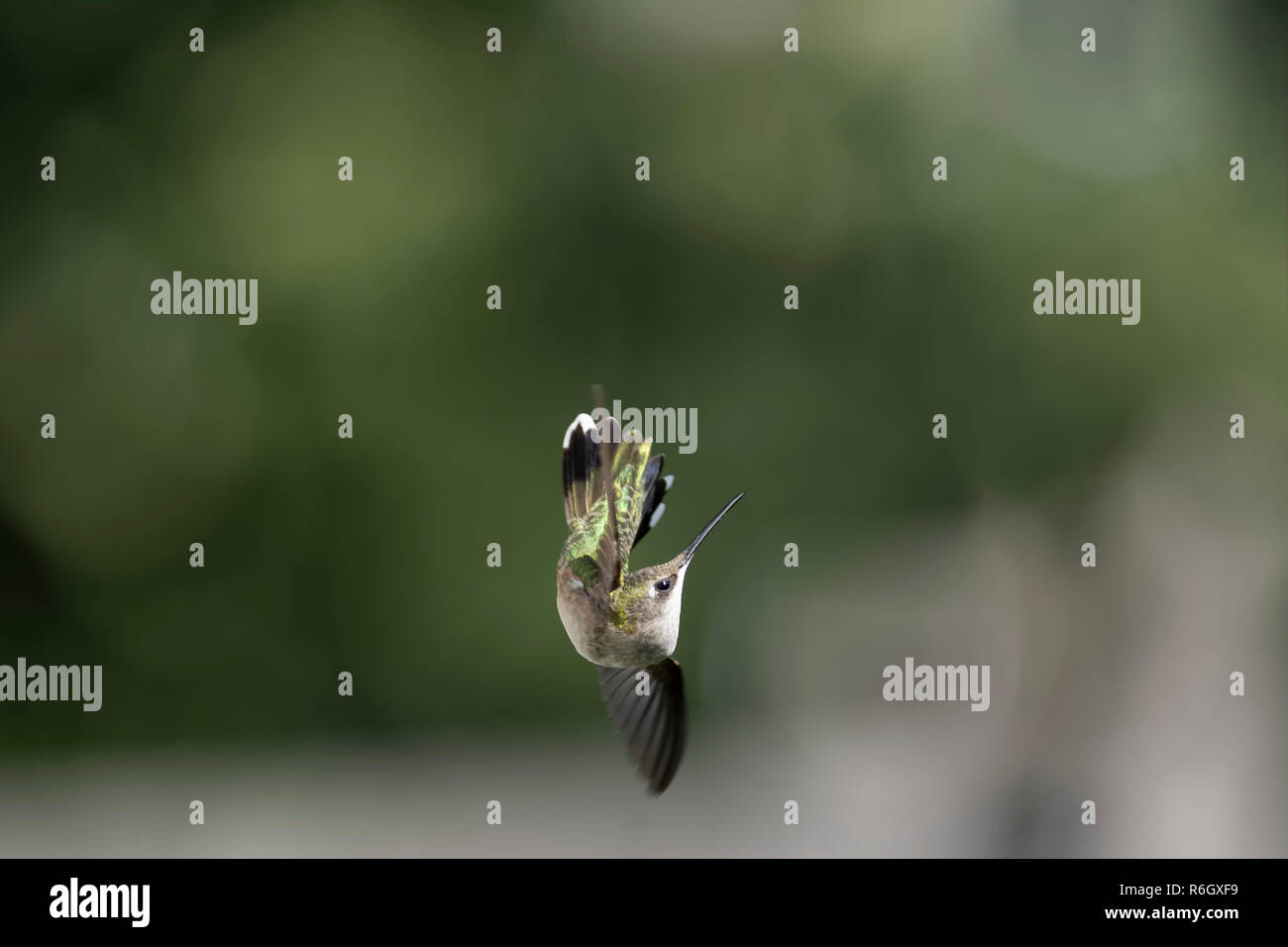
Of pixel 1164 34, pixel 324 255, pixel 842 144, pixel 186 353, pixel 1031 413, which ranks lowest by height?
pixel 1031 413

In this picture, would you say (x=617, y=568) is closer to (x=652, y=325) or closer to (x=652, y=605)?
(x=652, y=605)

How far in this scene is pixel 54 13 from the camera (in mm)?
2820

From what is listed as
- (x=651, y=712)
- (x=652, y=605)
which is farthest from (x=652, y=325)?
(x=652, y=605)

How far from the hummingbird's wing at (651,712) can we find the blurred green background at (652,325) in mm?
1904

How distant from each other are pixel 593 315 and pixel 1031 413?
1.03m

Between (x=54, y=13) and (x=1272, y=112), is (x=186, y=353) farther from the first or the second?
(x=1272, y=112)

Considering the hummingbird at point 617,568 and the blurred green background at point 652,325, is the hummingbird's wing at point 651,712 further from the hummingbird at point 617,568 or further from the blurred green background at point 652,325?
the blurred green background at point 652,325

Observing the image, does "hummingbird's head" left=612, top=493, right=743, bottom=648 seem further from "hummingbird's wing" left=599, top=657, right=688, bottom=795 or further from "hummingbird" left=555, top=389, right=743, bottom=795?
"hummingbird's wing" left=599, top=657, right=688, bottom=795

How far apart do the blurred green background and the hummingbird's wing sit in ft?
6.25

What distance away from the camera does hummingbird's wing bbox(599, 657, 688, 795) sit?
2.55ft

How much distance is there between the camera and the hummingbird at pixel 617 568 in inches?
25.7

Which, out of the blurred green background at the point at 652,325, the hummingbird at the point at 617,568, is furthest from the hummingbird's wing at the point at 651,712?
the blurred green background at the point at 652,325

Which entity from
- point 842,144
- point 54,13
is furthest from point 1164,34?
→ point 54,13

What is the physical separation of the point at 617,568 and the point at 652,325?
2224mm
